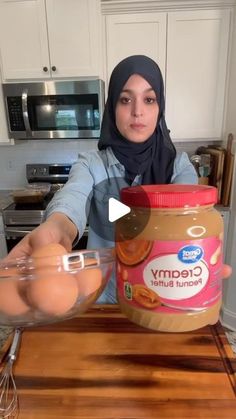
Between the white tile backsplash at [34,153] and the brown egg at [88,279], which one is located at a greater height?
the brown egg at [88,279]

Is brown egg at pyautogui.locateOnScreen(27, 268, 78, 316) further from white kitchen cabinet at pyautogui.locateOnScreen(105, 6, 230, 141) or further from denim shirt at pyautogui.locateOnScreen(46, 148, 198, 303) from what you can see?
white kitchen cabinet at pyautogui.locateOnScreen(105, 6, 230, 141)

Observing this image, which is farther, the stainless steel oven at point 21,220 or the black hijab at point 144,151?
the stainless steel oven at point 21,220

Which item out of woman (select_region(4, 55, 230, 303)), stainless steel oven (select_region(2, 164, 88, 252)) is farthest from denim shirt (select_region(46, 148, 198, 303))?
stainless steel oven (select_region(2, 164, 88, 252))

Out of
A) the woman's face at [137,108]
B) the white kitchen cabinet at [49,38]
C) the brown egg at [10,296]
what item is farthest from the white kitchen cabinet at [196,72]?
the brown egg at [10,296]

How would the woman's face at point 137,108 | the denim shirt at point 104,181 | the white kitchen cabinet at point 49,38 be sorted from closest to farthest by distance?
the woman's face at point 137,108 < the denim shirt at point 104,181 < the white kitchen cabinet at point 49,38

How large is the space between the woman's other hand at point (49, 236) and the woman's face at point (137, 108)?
Result: 0.33 metres

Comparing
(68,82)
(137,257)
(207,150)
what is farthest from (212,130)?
(137,257)

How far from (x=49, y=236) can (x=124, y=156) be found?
0.49m

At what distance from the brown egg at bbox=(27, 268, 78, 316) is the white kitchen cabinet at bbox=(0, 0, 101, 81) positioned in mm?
1903

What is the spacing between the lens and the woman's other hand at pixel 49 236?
432 mm

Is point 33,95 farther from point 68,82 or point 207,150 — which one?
point 207,150

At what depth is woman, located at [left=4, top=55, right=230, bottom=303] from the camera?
2.44ft

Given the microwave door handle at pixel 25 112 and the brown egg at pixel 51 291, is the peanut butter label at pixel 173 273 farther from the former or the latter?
the microwave door handle at pixel 25 112

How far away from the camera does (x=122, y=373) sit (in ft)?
1.56
